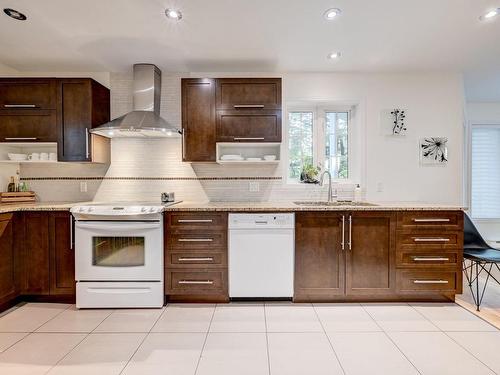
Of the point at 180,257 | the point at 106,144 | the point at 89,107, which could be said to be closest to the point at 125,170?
the point at 106,144

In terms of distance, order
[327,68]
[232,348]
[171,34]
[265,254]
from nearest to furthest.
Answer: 1. [232,348]
2. [171,34]
3. [265,254]
4. [327,68]

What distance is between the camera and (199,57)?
9.88ft

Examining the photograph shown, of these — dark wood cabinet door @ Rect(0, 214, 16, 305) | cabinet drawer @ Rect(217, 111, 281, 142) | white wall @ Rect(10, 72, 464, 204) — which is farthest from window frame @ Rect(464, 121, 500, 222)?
dark wood cabinet door @ Rect(0, 214, 16, 305)

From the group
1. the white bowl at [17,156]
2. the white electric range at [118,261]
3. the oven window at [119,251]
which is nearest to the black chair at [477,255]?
the white electric range at [118,261]

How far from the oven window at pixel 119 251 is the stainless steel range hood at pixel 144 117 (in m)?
1.08

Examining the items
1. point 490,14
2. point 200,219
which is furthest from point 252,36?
point 490,14

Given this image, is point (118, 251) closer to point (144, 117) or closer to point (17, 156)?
point (144, 117)

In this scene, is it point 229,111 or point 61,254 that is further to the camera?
point 229,111

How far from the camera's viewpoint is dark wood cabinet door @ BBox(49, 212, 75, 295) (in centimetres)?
275

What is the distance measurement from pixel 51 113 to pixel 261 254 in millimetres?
2596

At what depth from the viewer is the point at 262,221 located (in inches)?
108

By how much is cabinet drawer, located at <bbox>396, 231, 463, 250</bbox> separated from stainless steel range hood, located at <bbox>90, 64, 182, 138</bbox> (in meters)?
2.44

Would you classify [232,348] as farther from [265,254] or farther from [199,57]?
[199,57]

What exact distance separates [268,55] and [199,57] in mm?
713
